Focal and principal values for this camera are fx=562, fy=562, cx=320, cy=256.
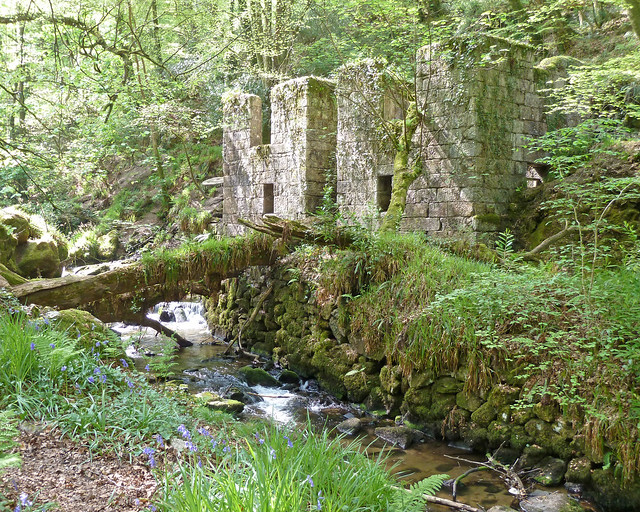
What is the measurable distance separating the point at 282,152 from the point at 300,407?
20.2 feet

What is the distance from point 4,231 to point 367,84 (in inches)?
300

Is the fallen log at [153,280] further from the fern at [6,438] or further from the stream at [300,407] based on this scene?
the fern at [6,438]

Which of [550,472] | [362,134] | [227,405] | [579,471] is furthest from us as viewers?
[362,134]

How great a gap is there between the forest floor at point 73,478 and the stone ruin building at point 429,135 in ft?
17.3

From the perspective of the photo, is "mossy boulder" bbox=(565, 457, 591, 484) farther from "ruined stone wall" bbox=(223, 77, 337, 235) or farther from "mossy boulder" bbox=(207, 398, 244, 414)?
"ruined stone wall" bbox=(223, 77, 337, 235)

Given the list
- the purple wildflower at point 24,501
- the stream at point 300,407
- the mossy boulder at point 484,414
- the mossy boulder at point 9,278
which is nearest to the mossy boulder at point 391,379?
the stream at point 300,407

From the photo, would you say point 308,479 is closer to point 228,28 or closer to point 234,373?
point 234,373

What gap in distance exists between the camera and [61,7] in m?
8.46

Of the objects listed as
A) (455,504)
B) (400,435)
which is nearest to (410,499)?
(455,504)

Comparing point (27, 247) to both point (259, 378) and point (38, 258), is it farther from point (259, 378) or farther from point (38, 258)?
point (259, 378)

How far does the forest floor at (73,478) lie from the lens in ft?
8.86

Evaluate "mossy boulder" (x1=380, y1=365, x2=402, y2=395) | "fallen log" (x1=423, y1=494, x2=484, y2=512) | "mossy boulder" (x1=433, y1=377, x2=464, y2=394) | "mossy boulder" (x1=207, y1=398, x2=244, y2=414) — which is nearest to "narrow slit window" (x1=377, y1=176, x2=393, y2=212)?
"mossy boulder" (x1=380, y1=365, x2=402, y2=395)

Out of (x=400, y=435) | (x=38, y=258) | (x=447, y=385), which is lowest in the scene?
(x=400, y=435)

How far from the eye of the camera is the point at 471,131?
8.57 meters
